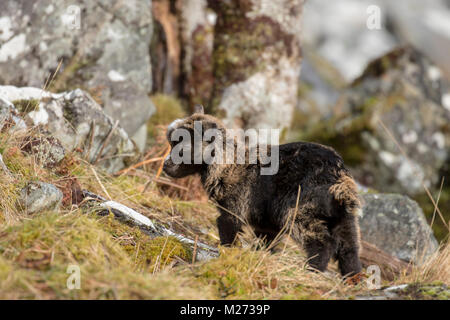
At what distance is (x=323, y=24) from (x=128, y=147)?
17992 millimetres

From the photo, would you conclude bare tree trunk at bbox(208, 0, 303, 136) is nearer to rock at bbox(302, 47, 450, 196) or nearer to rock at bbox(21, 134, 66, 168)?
rock at bbox(302, 47, 450, 196)

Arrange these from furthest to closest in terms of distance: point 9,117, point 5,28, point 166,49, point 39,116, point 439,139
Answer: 1. point 439,139
2. point 166,49
3. point 5,28
4. point 39,116
5. point 9,117

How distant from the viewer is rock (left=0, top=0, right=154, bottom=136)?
5.40 m

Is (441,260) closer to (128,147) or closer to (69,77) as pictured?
(128,147)

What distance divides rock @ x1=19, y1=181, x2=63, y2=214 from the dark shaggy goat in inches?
39.2

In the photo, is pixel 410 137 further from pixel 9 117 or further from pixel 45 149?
pixel 9 117

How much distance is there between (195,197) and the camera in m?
5.29

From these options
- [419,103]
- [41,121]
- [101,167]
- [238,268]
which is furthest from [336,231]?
[419,103]

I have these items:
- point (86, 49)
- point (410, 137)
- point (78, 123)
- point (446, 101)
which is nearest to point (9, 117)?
point (78, 123)

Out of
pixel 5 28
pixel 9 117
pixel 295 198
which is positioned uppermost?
pixel 5 28

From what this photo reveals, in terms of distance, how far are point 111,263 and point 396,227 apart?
329cm

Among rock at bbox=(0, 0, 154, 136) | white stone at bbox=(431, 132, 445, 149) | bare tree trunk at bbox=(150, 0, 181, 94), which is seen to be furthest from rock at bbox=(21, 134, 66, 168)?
white stone at bbox=(431, 132, 445, 149)

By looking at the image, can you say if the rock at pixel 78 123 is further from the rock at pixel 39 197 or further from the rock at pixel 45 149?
the rock at pixel 39 197

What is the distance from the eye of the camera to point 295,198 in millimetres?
3723
